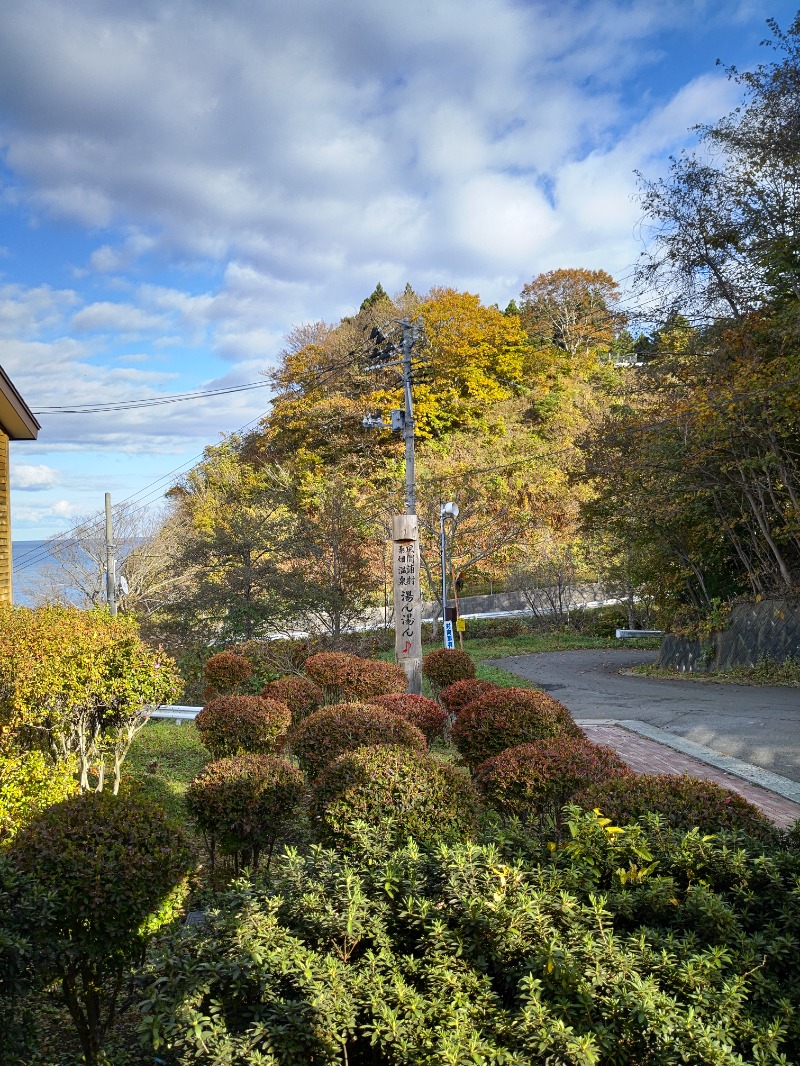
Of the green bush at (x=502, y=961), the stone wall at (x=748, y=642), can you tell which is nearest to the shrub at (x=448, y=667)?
the stone wall at (x=748, y=642)

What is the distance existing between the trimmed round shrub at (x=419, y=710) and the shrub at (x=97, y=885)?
370 cm

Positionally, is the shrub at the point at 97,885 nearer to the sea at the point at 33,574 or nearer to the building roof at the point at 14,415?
the building roof at the point at 14,415

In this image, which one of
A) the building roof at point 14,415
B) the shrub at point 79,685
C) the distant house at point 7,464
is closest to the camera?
the shrub at point 79,685

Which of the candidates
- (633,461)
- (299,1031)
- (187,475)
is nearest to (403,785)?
(299,1031)

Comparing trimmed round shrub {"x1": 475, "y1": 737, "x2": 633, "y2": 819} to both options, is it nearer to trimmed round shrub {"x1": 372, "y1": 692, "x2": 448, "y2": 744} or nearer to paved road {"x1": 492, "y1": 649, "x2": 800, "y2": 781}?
trimmed round shrub {"x1": 372, "y1": 692, "x2": 448, "y2": 744}

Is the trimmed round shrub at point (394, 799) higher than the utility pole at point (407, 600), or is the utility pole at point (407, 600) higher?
the utility pole at point (407, 600)

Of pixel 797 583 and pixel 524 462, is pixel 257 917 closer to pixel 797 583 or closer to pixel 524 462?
pixel 797 583

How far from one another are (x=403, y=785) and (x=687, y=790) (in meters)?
1.35

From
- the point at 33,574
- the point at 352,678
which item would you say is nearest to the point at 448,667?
the point at 352,678

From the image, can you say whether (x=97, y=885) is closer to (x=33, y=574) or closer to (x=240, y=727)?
(x=240, y=727)

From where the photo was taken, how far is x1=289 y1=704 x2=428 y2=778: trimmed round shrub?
5410mm

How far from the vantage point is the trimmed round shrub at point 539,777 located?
445cm

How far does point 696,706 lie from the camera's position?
1123 cm

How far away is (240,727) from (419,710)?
1.69 m
